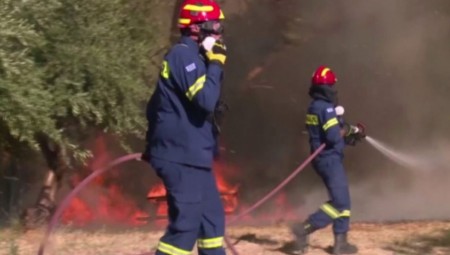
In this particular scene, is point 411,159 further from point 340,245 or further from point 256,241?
point 340,245

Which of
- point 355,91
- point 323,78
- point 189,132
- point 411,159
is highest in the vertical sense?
point 355,91

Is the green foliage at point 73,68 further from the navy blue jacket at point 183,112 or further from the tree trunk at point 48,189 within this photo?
the navy blue jacket at point 183,112

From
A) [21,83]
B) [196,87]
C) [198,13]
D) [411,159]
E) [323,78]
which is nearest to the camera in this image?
[196,87]

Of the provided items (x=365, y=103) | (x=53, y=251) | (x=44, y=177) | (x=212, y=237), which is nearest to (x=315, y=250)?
(x=53, y=251)

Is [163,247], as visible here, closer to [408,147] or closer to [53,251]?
[53,251]

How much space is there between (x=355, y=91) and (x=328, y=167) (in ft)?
18.6

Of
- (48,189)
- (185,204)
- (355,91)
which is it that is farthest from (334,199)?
(355,91)

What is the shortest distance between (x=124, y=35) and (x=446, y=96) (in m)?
6.31

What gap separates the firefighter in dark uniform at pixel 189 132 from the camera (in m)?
5.54

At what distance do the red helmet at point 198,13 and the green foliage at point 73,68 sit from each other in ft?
6.61

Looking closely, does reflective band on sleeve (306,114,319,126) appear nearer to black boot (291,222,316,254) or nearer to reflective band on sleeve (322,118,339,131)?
reflective band on sleeve (322,118,339,131)

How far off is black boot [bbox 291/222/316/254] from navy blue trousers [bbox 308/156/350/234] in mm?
53

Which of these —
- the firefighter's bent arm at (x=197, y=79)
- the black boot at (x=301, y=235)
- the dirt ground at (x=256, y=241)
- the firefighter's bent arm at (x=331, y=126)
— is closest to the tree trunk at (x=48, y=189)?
the dirt ground at (x=256, y=241)

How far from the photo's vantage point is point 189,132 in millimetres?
5570
